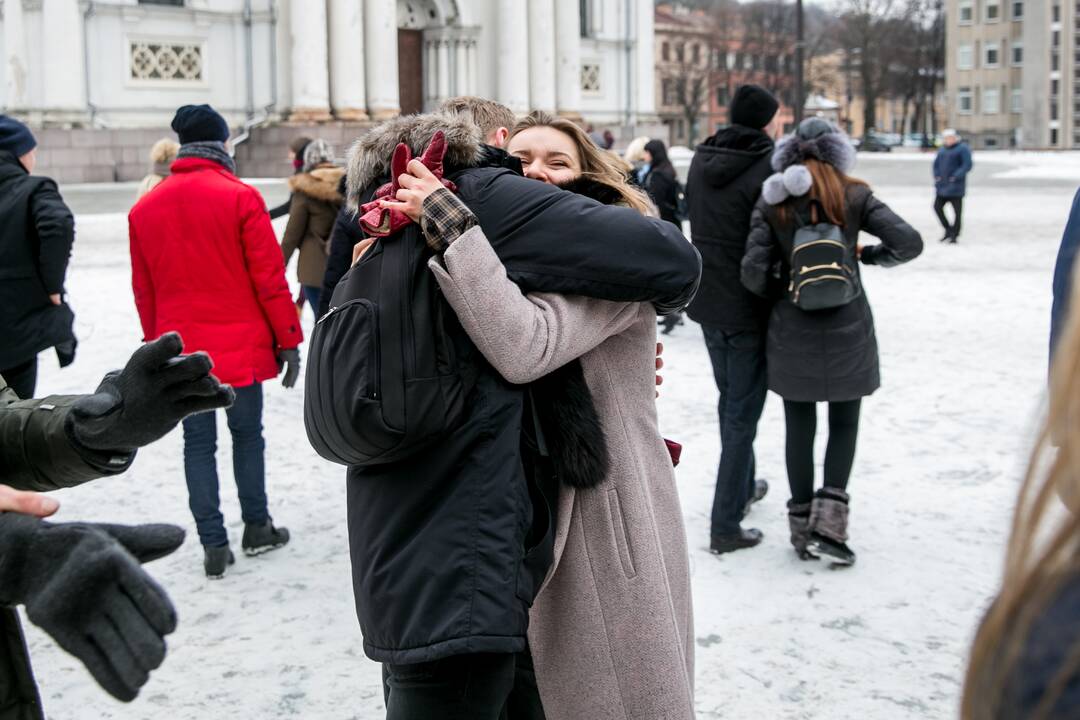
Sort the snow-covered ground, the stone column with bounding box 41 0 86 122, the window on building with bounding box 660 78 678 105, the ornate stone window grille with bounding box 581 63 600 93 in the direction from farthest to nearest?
the window on building with bounding box 660 78 678 105 → the ornate stone window grille with bounding box 581 63 600 93 → the stone column with bounding box 41 0 86 122 → the snow-covered ground

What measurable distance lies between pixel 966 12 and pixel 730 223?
93448 millimetres

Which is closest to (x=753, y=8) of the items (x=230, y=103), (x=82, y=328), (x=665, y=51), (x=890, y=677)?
(x=665, y=51)

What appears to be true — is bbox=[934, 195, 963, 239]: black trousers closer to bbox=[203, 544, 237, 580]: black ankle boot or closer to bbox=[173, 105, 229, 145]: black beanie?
bbox=[173, 105, 229, 145]: black beanie

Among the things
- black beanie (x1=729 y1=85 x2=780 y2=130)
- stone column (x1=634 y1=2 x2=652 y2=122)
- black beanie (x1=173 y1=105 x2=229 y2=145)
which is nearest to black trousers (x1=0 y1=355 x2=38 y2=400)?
black beanie (x1=173 y1=105 x2=229 y2=145)

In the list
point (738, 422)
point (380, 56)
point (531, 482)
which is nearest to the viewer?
point (531, 482)

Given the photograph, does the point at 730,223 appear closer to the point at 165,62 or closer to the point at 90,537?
the point at 90,537

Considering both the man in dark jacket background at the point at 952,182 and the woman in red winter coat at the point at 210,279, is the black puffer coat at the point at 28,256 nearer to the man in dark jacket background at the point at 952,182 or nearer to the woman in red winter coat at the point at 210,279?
the woman in red winter coat at the point at 210,279

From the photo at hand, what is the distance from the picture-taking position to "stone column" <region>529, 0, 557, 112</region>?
33.4 metres

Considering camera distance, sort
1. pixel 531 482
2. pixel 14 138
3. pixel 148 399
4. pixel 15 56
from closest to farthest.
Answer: pixel 148 399 → pixel 531 482 → pixel 14 138 → pixel 15 56

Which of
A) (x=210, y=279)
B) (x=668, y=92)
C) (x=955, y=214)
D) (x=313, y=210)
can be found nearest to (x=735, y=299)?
(x=210, y=279)

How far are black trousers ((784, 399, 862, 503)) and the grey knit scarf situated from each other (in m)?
2.51

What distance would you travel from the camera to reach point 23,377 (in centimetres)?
555

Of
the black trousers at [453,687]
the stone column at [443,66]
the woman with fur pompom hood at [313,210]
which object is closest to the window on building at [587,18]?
the stone column at [443,66]

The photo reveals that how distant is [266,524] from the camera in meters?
5.51
